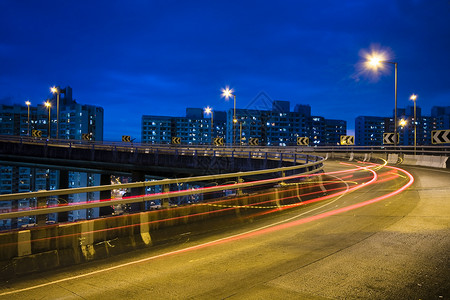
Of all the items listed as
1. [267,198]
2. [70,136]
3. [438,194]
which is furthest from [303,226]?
[70,136]

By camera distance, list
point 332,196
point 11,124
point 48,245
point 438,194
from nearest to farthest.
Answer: point 48,245
point 438,194
point 332,196
point 11,124

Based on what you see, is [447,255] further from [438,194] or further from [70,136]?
[70,136]

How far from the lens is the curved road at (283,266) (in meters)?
5.10

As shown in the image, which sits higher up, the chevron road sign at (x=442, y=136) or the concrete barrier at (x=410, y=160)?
the chevron road sign at (x=442, y=136)

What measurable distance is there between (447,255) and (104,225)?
22.5 feet

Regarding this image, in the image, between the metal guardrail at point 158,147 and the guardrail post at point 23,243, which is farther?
the metal guardrail at point 158,147

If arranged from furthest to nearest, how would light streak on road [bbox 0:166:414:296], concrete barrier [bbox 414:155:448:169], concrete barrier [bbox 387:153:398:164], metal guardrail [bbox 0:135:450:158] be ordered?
metal guardrail [bbox 0:135:450:158]
concrete barrier [bbox 387:153:398:164]
concrete barrier [bbox 414:155:448:169]
light streak on road [bbox 0:166:414:296]

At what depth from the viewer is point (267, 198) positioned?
12586 millimetres

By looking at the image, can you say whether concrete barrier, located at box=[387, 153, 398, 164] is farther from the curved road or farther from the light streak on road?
the curved road

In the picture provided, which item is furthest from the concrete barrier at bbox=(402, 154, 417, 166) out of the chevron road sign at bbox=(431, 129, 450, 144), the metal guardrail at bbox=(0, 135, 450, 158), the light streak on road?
the light streak on road

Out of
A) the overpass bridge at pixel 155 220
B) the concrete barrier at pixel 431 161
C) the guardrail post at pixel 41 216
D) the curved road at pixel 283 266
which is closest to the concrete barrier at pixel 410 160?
the concrete barrier at pixel 431 161

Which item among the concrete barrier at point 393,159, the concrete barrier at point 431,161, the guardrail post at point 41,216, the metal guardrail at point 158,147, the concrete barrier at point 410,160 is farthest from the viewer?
the metal guardrail at point 158,147

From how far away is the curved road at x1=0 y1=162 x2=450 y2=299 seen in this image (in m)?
5.10

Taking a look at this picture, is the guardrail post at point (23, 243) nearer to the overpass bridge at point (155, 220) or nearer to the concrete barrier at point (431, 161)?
the overpass bridge at point (155, 220)
